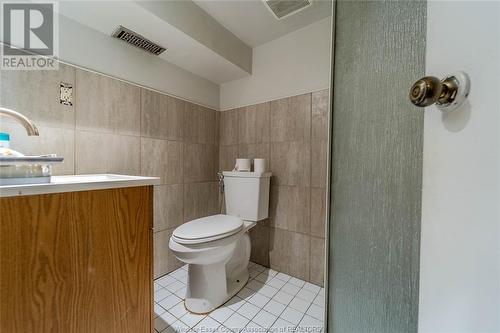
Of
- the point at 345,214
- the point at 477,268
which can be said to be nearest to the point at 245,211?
the point at 345,214

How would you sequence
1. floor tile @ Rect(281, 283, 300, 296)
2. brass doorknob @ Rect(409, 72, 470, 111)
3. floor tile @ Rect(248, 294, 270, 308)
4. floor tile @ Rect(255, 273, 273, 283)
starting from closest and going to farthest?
brass doorknob @ Rect(409, 72, 470, 111) → floor tile @ Rect(248, 294, 270, 308) → floor tile @ Rect(281, 283, 300, 296) → floor tile @ Rect(255, 273, 273, 283)

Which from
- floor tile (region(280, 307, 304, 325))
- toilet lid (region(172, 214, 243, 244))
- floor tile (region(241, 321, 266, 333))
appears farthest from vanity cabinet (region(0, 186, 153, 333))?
floor tile (region(280, 307, 304, 325))

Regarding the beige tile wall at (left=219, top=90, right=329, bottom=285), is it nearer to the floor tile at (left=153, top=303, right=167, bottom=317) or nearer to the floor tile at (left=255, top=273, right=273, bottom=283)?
the floor tile at (left=255, top=273, right=273, bottom=283)

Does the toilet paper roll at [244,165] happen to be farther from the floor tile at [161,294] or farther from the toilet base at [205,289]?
the floor tile at [161,294]

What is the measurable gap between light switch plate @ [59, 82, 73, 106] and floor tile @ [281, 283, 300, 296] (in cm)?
177

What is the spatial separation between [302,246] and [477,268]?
135 centimetres

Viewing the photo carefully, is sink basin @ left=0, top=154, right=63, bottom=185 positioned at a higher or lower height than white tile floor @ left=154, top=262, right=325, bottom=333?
higher

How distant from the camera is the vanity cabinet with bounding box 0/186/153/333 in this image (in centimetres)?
52

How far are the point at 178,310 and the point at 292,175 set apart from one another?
1167mm

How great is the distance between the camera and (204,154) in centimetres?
185

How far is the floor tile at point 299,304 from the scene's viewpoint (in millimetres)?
1220

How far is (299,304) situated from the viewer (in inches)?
49.8

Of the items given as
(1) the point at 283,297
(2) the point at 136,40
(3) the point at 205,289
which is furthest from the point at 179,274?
(2) the point at 136,40

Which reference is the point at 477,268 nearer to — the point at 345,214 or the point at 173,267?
the point at 345,214
